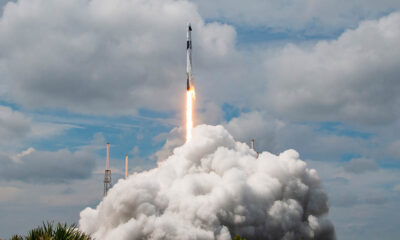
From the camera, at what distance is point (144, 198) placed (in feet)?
234

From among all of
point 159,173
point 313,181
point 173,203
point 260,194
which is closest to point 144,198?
point 173,203

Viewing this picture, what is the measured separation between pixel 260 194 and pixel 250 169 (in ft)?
21.2

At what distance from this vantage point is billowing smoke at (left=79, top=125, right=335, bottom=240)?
70875mm

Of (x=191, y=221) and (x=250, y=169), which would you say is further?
(x=250, y=169)

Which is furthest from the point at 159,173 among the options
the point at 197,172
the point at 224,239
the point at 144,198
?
the point at 224,239

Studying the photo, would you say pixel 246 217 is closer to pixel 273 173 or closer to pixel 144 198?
pixel 273 173

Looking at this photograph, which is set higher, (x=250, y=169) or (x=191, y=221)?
(x=250, y=169)

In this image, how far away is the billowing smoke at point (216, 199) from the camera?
70.9m

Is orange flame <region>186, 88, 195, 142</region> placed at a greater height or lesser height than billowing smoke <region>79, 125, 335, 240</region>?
greater

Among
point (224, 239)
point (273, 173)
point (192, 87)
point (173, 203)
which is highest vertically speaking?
point (192, 87)

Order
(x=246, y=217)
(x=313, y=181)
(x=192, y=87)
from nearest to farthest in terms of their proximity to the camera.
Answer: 1. (x=246, y=217)
2. (x=192, y=87)
3. (x=313, y=181)

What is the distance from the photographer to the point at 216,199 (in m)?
74.1

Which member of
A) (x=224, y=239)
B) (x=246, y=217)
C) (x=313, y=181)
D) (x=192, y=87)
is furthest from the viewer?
(x=313, y=181)

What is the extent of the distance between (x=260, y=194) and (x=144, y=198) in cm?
1958
